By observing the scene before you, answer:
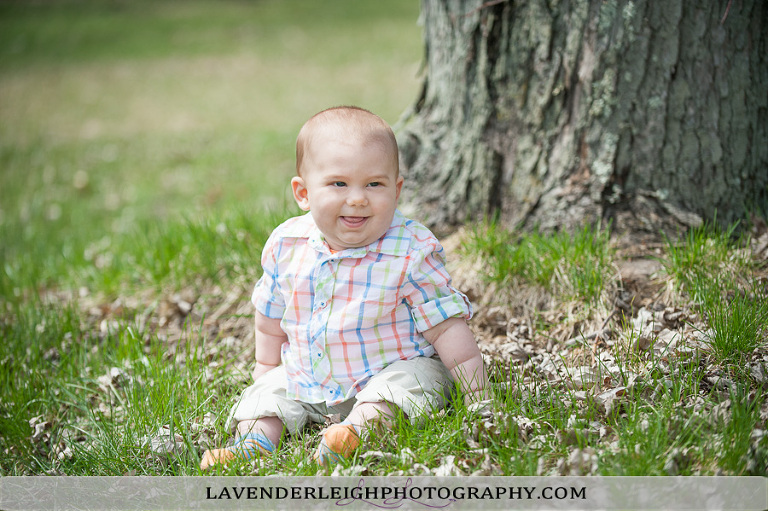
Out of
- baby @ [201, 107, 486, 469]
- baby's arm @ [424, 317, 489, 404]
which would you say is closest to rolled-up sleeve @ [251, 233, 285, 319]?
baby @ [201, 107, 486, 469]

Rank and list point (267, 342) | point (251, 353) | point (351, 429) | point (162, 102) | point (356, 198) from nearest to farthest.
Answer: point (351, 429), point (356, 198), point (267, 342), point (251, 353), point (162, 102)

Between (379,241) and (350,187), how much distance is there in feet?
0.87

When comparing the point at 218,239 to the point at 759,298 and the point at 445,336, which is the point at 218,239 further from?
the point at 759,298

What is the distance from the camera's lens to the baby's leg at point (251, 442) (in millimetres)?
2451

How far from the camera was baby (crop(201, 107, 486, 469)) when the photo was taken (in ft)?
8.21

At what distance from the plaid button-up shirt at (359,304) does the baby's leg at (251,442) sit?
0.16m

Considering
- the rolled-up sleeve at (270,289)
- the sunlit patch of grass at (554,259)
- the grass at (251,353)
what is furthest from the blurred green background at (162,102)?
the rolled-up sleeve at (270,289)

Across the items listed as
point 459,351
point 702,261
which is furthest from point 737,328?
point 459,351

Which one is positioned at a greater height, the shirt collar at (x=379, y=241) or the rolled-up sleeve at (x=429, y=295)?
the shirt collar at (x=379, y=241)

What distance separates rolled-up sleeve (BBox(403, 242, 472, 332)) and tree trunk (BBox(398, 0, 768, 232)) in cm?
116

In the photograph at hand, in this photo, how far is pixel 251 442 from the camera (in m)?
2.55

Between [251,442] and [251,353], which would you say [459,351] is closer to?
[251,442]

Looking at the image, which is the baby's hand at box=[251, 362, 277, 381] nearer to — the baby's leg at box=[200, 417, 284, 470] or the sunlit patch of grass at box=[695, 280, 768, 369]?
the baby's leg at box=[200, 417, 284, 470]

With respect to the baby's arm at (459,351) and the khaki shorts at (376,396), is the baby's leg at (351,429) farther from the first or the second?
the baby's arm at (459,351)
